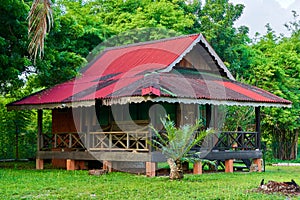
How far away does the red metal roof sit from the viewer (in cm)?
1470

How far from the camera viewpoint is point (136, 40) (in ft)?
85.6

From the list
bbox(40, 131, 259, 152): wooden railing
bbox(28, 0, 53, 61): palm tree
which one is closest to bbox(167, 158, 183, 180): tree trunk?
bbox(40, 131, 259, 152): wooden railing

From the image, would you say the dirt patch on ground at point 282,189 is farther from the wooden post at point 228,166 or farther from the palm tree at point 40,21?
the wooden post at point 228,166

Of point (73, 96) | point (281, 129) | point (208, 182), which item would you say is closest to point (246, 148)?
point (208, 182)

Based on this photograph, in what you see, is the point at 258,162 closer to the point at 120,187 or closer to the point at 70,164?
the point at 70,164

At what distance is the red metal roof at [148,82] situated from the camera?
48.2 feet

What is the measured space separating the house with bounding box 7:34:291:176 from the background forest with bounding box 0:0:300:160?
4.25 ft

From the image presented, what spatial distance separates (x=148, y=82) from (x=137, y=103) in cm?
291

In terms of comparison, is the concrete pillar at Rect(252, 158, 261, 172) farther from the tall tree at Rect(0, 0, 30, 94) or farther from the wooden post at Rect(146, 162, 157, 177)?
the tall tree at Rect(0, 0, 30, 94)

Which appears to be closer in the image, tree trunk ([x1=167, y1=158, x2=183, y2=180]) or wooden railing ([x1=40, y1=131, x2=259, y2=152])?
tree trunk ([x1=167, y1=158, x2=183, y2=180])

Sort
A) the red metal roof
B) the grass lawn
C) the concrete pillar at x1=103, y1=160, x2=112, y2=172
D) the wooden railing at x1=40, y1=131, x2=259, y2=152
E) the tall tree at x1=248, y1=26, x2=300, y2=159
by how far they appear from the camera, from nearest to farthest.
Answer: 1. the grass lawn
2. the red metal roof
3. the wooden railing at x1=40, y1=131, x2=259, y2=152
4. the concrete pillar at x1=103, y1=160, x2=112, y2=172
5. the tall tree at x1=248, y1=26, x2=300, y2=159

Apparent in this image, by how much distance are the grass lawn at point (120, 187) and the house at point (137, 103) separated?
166 cm

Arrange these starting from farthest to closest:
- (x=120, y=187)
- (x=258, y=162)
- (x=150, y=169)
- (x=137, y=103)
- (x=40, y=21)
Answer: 1. (x=258, y=162)
2. (x=137, y=103)
3. (x=150, y=169)
4. (x=120, y=187)
5. (x=40, y=21)

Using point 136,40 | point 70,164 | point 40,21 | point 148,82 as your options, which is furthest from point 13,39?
point 136,40
